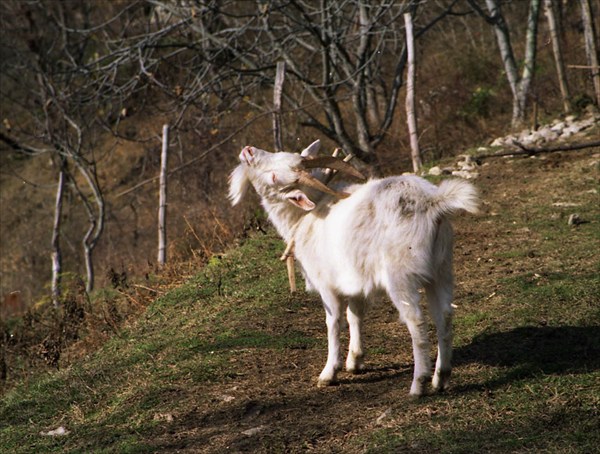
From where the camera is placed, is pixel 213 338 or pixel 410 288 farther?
pixel 213 338

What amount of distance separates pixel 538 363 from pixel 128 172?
820 inches

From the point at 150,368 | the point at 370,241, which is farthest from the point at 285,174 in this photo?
the point at 150,368

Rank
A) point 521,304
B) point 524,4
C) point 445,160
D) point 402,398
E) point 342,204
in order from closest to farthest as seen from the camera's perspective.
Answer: point 402,398 < point 342,204 < point 521,304 < point 445,160 < point 524,4

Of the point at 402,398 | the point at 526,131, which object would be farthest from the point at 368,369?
the point at 526,131

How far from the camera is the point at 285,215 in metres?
6.74

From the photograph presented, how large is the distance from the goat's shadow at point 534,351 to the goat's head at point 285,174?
1.65 m

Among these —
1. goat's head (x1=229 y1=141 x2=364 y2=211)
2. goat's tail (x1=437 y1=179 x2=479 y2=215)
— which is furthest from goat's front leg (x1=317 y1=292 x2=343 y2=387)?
goat's tail (x1=437 y1=179 x2=479 y2=215)

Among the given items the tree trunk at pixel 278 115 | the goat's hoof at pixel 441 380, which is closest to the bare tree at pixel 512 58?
the tree trunk at pixel 278 115

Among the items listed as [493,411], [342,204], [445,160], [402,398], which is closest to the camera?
[493,411]

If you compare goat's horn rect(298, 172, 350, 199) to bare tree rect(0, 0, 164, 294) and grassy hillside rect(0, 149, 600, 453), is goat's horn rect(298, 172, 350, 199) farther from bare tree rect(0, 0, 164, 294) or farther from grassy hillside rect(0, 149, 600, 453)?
bare tree rect(0, 0, 164, 294)

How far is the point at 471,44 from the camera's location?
72.4 feet

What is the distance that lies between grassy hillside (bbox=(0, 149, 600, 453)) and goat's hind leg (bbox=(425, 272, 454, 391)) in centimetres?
17

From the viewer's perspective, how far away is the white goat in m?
5.66

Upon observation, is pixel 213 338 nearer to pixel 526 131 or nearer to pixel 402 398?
pixel 402 398
